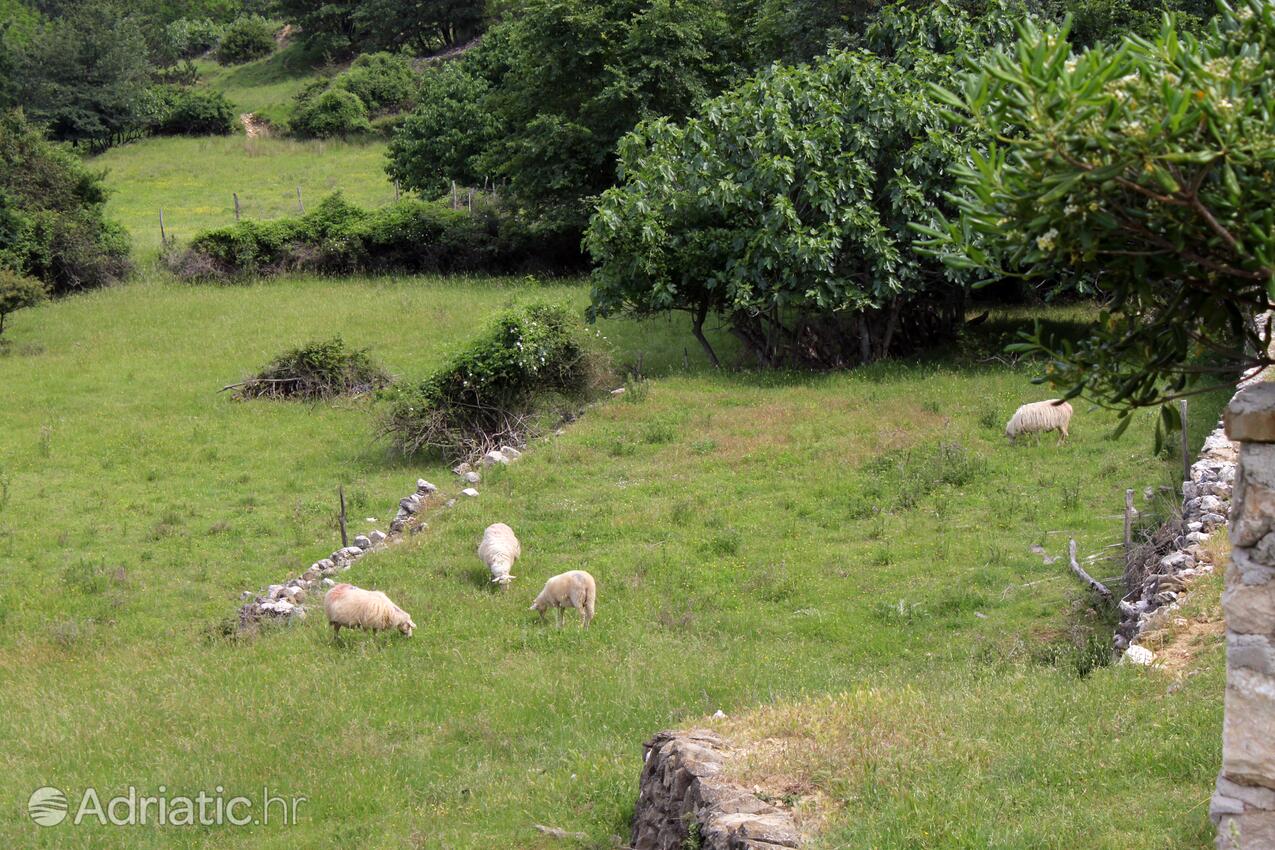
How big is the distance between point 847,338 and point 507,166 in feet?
53.1

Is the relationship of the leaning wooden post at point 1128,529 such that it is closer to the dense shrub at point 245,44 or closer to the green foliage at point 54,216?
the green foliage at point 54,216

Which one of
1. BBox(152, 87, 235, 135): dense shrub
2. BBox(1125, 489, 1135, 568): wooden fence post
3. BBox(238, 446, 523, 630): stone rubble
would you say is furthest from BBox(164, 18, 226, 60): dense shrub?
BBox(1125, 489, 1135, 568): wooden fence post

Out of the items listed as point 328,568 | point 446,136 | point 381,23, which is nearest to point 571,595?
point 328,568

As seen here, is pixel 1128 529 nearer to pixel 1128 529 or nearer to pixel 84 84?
pixel 1128 529

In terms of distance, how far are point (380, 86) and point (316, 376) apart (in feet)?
135

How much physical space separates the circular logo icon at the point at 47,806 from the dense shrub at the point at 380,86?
186ft

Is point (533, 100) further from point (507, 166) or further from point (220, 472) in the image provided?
point (220, 472)

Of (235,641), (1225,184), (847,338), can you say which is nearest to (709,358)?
(847,338)

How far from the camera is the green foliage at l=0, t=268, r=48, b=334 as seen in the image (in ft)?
103

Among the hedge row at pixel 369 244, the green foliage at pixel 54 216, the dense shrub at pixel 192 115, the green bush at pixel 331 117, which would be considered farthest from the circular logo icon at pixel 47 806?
the dense shrub at pixel 192 115

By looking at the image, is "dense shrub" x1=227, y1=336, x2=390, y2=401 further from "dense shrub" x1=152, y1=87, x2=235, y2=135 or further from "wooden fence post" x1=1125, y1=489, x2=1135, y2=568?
"dense shrub" x1=152, y1=87, x2=235, y2=135

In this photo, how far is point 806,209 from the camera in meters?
25.8

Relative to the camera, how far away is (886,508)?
1786cm

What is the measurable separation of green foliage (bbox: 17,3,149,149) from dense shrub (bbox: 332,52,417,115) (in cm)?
1003
